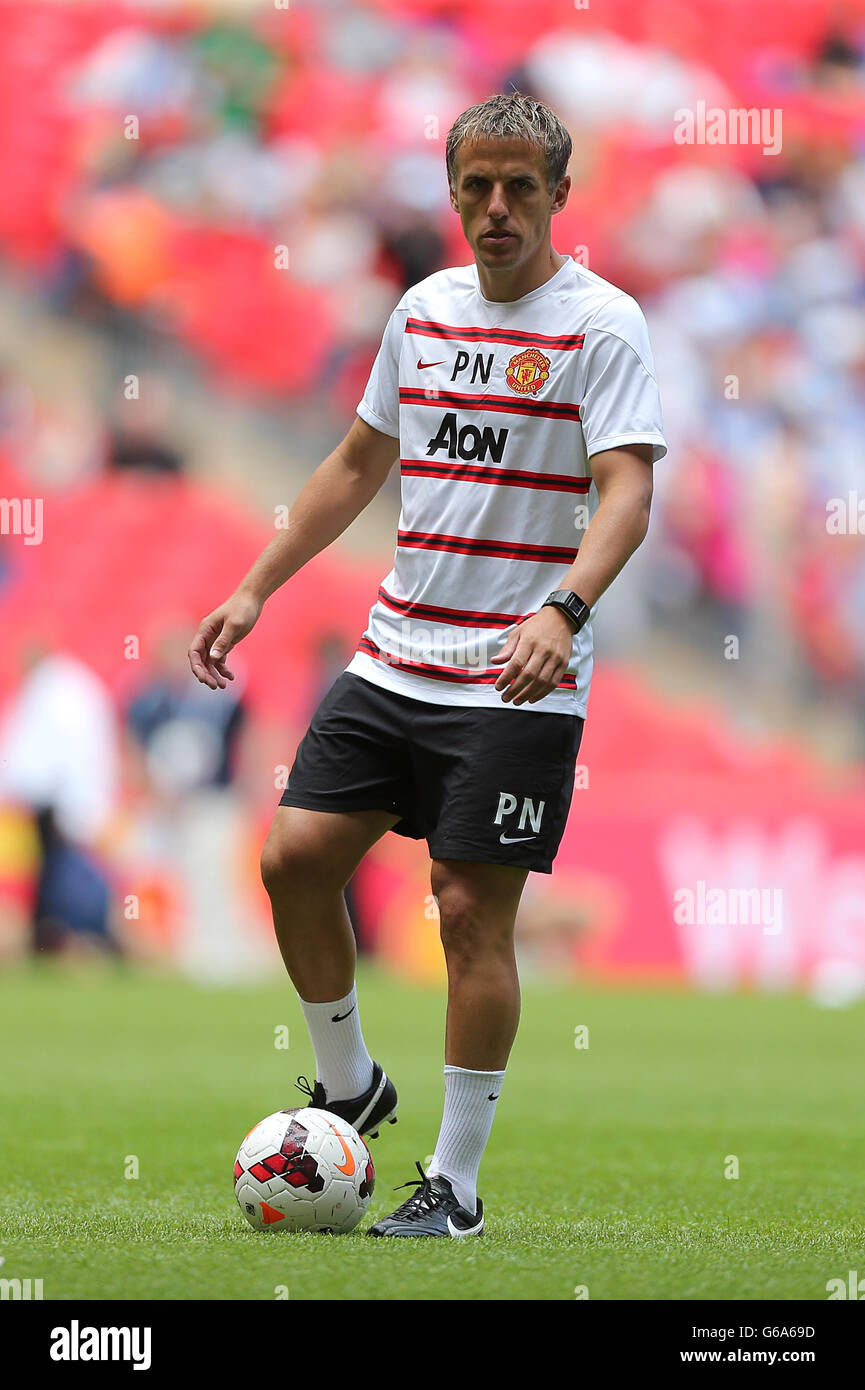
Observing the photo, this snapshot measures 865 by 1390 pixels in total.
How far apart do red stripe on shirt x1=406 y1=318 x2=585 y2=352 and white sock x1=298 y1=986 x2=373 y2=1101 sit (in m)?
1.44

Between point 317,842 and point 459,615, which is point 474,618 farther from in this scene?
point 317,842

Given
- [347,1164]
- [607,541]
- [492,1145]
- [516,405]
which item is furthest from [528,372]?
[492,1145]

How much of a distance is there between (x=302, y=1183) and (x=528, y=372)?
1722mm

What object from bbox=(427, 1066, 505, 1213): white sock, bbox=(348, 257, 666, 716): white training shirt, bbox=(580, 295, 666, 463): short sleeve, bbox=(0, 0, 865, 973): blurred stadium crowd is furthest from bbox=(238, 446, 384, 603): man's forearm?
bbox=(0, 0, 865, 973): blurred stadium crowd

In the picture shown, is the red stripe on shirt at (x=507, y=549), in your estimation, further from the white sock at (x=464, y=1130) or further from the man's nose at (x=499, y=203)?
the white sock at (x=464, y=1130)

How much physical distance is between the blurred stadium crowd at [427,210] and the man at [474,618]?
31.0 feet

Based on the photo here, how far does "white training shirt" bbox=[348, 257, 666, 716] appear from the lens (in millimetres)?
3959

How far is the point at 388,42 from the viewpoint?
16094mm

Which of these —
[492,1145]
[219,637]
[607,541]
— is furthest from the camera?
[492,1145]

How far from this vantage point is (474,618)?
4.05 m

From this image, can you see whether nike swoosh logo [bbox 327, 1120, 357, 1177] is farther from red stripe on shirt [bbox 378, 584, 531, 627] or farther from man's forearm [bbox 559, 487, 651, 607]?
man's forearm [bbox 559, 487, 651, 607]

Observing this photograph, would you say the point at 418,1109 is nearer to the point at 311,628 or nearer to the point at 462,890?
the point at 462,890

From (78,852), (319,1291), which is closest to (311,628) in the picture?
(78,852)

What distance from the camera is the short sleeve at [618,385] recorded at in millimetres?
3865
